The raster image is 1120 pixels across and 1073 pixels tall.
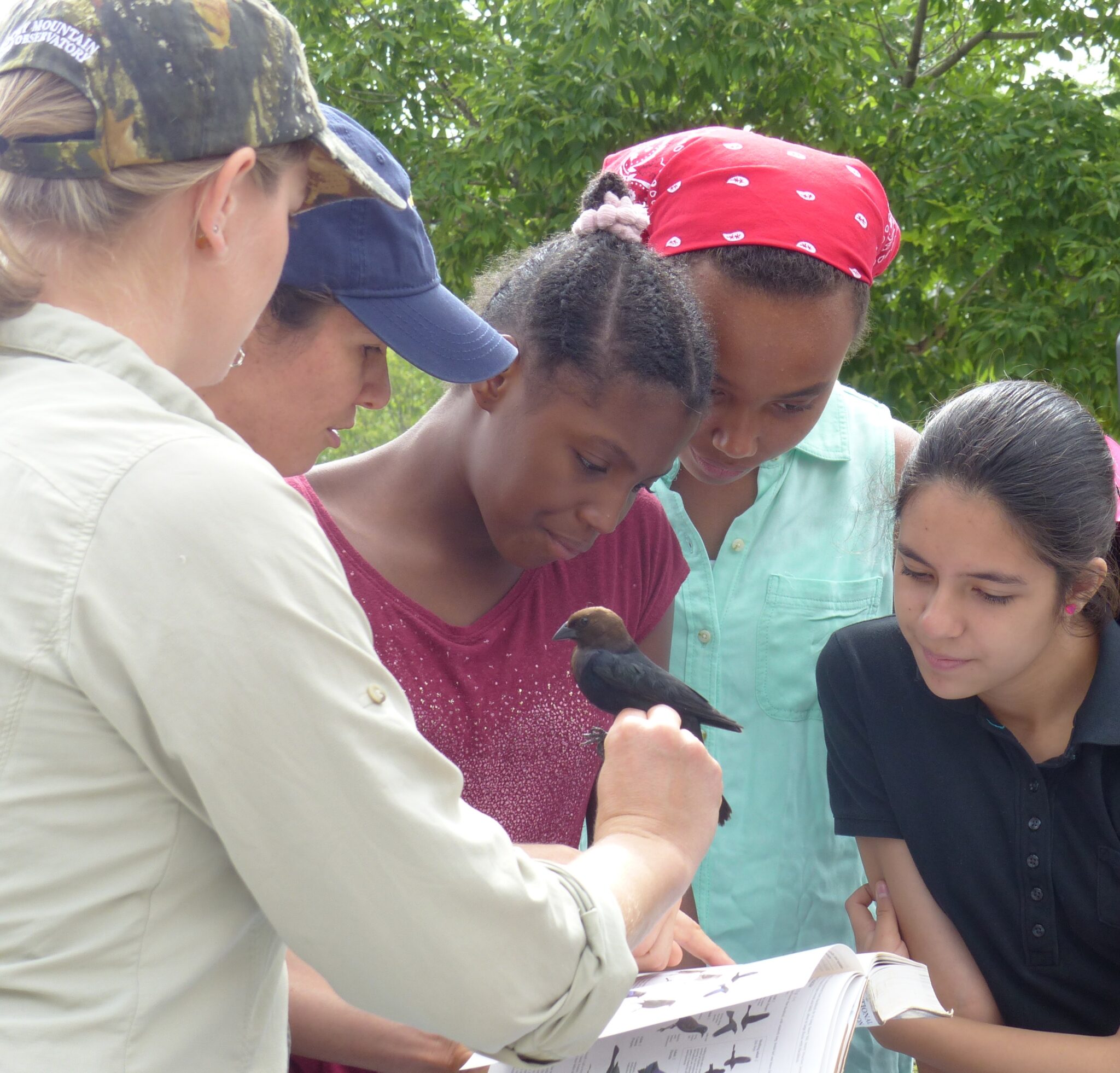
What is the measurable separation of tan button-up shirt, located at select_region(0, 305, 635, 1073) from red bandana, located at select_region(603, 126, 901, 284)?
1530mm

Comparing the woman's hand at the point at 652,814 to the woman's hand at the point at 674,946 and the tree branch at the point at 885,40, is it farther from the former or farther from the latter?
the tree branch at the point at 885,40

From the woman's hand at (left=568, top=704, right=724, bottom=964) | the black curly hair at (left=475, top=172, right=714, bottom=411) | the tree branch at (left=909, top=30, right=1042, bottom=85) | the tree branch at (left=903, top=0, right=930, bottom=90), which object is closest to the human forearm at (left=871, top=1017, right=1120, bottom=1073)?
the woman's hand at (left=568, top=704, right=724, bottom=964)

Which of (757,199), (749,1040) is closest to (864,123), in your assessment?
(757,199)

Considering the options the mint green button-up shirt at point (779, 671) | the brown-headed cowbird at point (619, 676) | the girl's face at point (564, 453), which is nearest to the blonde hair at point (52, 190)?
the girl's face at point (564, 453)

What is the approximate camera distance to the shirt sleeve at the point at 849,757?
2596 mm

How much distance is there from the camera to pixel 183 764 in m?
1.07

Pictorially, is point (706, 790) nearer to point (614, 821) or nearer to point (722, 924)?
point (614, 821)

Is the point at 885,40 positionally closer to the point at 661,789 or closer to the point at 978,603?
the point at 978,603

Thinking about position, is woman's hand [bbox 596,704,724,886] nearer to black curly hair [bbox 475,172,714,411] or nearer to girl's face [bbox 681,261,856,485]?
black curly hair [bbox 475,172,714,411]

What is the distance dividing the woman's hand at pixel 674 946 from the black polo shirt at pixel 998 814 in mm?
626

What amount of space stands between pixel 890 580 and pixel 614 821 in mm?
1471

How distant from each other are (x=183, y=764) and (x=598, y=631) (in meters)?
1.11

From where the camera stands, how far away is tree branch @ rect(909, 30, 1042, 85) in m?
7.23

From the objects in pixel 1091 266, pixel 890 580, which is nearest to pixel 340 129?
pixel 890 580
